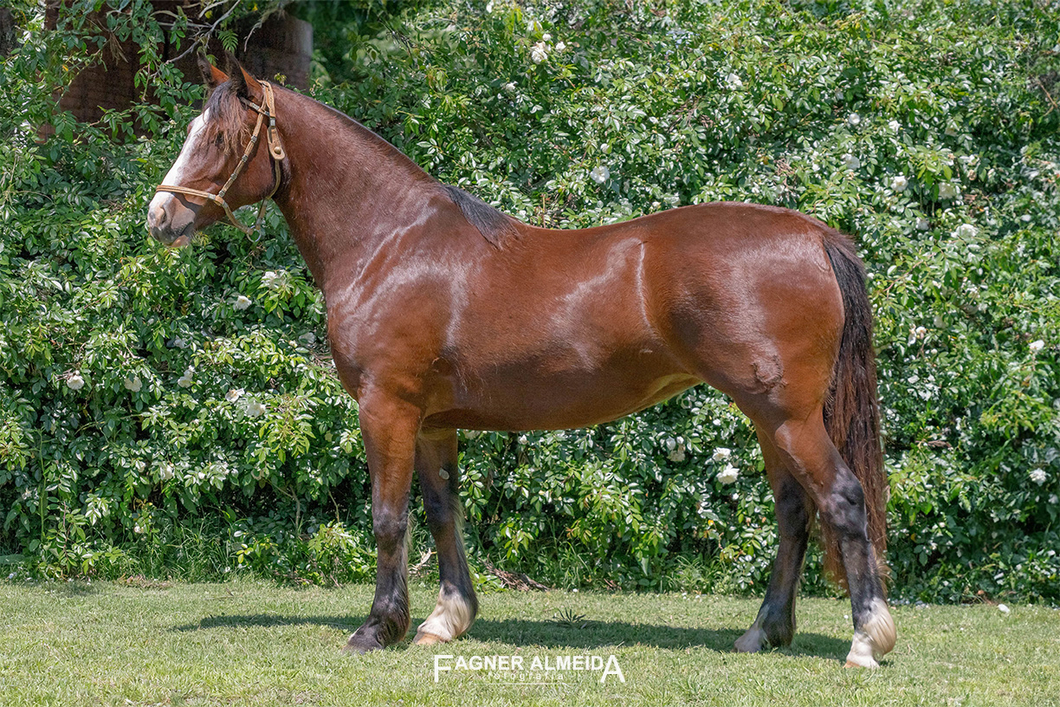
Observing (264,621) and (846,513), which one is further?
(264,621)

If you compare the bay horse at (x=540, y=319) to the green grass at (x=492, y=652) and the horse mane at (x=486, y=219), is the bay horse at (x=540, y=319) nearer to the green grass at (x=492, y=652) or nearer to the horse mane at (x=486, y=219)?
the horse mane at (x=486, y=219)

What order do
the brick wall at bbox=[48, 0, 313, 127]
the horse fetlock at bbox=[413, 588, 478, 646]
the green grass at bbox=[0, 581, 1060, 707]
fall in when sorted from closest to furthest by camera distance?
the green grass at bbox=[0, 581, 1060, 707], the horse fetlock at bbox=[413, 588, 478, 646], the brick wall at bbox=[48, 0, 313, 127]

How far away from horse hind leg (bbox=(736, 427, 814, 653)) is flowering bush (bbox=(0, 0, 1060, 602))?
1.69 m

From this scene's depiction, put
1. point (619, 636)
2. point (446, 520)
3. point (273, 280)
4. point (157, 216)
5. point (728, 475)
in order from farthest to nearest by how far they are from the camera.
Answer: point (273, 280), point (728, 475), point (619, 636), point (446, 520), point (157, 216)

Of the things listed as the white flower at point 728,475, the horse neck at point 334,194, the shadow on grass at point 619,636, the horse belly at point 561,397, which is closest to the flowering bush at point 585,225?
the white flower at point 728,475

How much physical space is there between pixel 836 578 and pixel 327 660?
7.09 ft

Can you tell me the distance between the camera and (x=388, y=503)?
453cm

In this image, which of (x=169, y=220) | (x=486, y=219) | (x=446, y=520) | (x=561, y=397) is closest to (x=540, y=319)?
(x=561, y=397)

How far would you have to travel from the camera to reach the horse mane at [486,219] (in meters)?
4.68

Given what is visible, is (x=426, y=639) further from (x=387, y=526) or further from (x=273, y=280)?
(x=273, y=280)

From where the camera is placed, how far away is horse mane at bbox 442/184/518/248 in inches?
184

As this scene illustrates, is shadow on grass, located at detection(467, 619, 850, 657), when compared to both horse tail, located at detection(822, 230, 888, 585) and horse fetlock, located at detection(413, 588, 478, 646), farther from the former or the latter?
horse tail, located at detection(822, 230, 888, 585)

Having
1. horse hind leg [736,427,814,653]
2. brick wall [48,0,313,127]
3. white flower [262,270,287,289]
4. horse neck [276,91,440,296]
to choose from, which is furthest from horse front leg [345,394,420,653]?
brick wall [48,0,313,127]

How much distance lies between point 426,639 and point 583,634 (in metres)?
0.84
